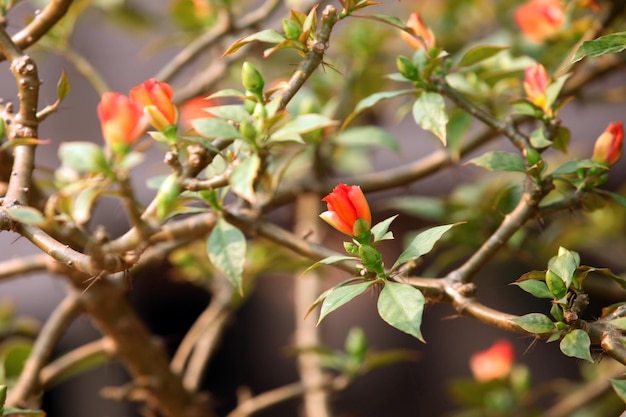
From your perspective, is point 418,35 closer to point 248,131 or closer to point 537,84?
point 537,84

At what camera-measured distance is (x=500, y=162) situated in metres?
0.77

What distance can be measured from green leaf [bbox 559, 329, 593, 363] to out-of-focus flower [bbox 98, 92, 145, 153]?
14.5 inches

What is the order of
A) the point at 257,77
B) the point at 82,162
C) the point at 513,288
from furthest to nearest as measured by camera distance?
the point at 513,288 < the point at 257,77 < the point at 82,162

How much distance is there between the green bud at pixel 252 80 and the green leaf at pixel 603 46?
10.2 inches

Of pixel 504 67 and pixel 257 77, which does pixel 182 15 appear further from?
pixel 257 77

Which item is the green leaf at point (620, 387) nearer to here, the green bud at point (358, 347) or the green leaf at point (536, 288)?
the green leaf at point (536, 288)

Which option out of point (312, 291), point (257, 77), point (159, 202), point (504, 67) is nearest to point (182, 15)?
point (312, 291)

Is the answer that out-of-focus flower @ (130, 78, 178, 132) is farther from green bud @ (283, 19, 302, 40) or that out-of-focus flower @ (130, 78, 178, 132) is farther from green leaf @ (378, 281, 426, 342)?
green leaf @ (378, 281, 426, 342)

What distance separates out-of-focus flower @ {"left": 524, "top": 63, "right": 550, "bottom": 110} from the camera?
31.2 inches

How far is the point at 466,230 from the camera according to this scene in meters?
1.16

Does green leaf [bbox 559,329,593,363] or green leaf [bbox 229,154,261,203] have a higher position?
green leaf [bbox 229,154,261,203]

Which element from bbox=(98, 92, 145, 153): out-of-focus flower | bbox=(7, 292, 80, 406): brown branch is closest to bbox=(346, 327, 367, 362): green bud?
bbox=(7, 292, 80, 406): brown branch

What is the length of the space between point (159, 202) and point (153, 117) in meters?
0.09

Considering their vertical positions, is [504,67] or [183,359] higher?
[504,67]
